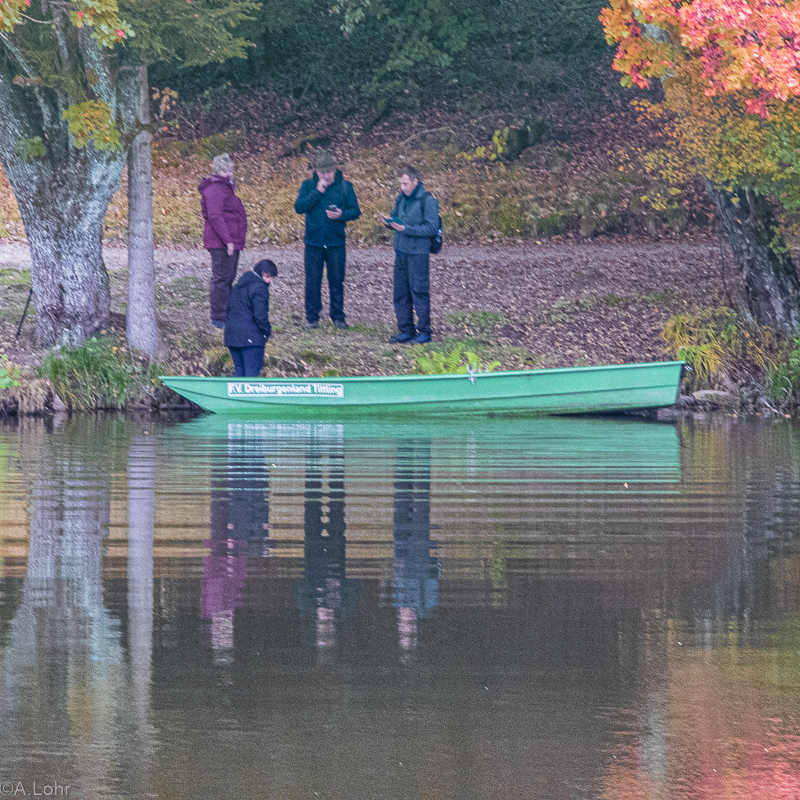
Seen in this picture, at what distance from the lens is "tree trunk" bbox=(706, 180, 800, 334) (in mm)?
22234

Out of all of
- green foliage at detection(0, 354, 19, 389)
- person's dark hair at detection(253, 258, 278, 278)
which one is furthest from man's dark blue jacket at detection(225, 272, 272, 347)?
green foliage at detection(0, 354, 19, 389)

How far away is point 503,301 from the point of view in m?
24.2

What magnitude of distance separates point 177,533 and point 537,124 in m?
24.5

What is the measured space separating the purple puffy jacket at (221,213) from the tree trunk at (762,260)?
739 centimetres

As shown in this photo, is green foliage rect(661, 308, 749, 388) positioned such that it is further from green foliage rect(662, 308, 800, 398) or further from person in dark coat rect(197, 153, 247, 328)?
person in dark coat rect(197, 153, 247, 328)

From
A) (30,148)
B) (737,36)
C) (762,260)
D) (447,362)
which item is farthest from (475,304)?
(737,36)

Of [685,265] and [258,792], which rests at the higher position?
[685,265]

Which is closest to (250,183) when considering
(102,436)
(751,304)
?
(751,304)

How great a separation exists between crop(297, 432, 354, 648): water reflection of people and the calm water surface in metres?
0.02

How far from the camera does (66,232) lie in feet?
68.3

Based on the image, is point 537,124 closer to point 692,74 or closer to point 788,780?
point 692,74

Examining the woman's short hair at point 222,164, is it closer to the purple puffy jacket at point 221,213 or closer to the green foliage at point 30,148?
the purple puffy jacket at point 221,213

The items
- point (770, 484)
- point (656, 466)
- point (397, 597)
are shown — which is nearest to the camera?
point (397, 597)

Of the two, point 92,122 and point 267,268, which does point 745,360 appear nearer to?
point 267,268
